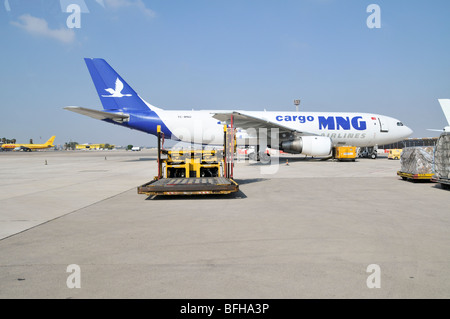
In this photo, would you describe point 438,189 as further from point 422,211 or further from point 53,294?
point 53,294

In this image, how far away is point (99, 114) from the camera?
21.8 meters

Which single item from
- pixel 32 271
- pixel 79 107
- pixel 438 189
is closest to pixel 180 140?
pixel 79 107

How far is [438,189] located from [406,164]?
2481 millimetres

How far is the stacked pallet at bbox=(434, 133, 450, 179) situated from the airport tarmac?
8.41 feet

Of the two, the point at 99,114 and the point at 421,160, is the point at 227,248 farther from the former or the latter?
the point at 99,114

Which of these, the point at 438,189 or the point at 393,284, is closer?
the point at 393,284

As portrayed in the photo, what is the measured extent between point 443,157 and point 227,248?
371 inches

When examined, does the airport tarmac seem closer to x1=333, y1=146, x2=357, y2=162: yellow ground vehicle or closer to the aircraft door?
x1=333, y1=146, x2=357, y2=162: yellow ground vehicle

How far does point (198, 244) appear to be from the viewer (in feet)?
14.3

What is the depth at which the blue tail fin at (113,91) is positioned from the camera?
2316 centimetres

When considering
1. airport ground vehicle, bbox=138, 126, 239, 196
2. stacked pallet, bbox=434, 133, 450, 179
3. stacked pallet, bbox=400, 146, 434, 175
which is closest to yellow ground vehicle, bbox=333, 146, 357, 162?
stacked pallet, bbox=400, 146, 434, 175

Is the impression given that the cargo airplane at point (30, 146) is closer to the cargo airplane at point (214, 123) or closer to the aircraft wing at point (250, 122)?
the cargo airplane at point (214, 123)

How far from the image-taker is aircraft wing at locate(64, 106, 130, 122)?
2010 centimetres

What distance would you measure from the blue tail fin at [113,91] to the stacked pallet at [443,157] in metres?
19.5
